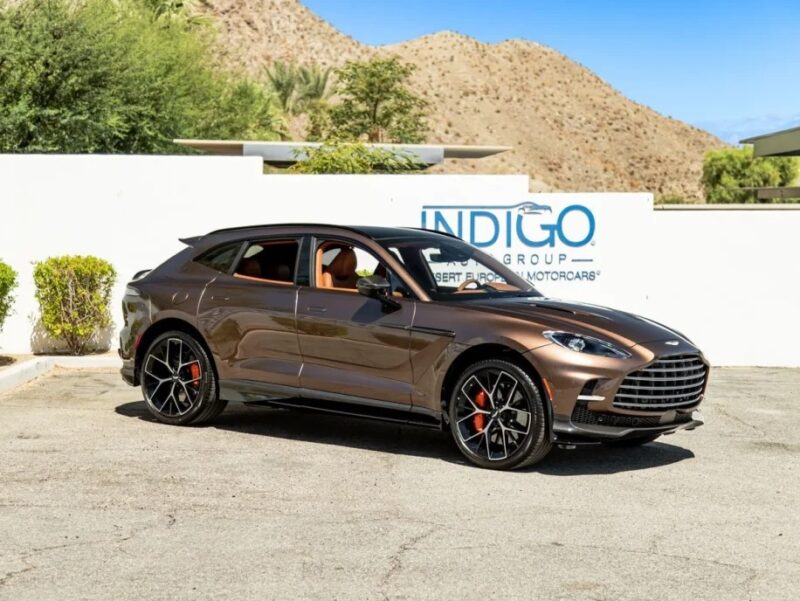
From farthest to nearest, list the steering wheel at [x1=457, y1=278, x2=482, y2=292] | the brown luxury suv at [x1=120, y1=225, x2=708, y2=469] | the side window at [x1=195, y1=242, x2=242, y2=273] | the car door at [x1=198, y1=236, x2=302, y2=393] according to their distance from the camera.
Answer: the side window at [x1=195, y1=242, x2=242, y2=273], the car door at [x1=198, y1=236, x2=302, y2=393], the steering wheel at [x1=457, y1=278, x2=482, y2=292], the brown luxury suv at [x1=120, y1=225, x2=708, y2=469]

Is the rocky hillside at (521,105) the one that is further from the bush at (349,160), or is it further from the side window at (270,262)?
the side window at (270,262)

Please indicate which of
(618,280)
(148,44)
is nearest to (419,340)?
(618,280)

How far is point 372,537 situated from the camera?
23.0 ft

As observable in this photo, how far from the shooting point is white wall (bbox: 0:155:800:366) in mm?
16594

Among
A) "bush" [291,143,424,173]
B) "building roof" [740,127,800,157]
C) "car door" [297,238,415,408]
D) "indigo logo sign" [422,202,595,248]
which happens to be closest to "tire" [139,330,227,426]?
"car door" [297,238,415,408]

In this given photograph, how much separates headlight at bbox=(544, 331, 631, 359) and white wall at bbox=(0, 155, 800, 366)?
7.92 meters

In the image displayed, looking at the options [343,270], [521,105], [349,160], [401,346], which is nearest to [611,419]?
[401,346]

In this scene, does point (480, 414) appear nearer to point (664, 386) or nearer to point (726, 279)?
point (664, 386)

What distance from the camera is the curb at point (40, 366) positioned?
44.1 ft

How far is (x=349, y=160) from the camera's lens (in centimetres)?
2239

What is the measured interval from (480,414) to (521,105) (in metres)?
131

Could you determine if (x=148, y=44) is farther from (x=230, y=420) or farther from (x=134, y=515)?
(x=134, y=515)

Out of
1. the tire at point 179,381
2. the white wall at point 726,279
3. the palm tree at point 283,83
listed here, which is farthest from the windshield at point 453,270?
the palm tree at point 283,83

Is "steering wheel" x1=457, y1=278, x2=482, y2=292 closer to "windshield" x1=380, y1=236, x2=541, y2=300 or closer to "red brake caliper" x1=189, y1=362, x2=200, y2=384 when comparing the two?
"windshield" x1=380, y1=236, x2=541, y2=300
